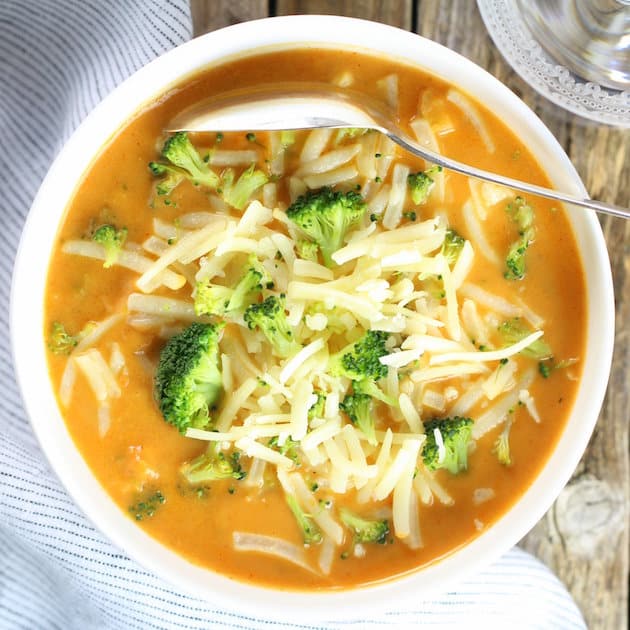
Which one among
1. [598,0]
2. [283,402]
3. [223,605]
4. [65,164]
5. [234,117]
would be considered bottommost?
[223,605]

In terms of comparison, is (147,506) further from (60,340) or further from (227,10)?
(227,10)

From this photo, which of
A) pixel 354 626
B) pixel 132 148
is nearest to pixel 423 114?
pixel 132 148

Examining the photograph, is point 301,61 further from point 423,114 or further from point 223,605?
point 223,605

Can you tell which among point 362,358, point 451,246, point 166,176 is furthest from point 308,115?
point 362,358

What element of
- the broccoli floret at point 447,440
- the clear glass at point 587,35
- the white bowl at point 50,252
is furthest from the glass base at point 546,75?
the broccoli floret at point 447,440

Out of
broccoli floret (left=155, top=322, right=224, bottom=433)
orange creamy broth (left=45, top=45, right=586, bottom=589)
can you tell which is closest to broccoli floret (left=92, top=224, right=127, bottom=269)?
orange creamy broth (left=45, top=45, right=586, bottom=589)

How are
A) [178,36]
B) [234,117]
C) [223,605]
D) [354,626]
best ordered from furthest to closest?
1. [354,626]
2. [178,36]
3. [223,605]
4. [234,117]

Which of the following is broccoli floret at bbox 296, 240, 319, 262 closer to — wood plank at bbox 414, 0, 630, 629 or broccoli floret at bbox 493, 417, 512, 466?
broccoli floret at bbox 493, 417, 512, 466
